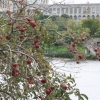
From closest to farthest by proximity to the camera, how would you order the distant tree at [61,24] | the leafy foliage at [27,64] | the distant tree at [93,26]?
the leafy foliage at [27,64]
the distant tree at [61,24]
the distant tree at [93,26]

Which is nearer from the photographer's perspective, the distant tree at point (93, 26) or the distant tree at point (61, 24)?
the distant tree at point (61, 24)

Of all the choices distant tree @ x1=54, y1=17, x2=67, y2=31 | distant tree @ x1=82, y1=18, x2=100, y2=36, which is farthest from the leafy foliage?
distant tree @ x1=82, y1=18, x2=100, y2=36

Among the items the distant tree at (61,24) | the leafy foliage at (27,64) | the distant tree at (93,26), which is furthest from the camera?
the distant tree at (93,26)

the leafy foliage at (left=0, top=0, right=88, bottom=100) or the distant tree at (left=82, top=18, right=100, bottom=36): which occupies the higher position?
the leafy foliage at (left=0, top=0, right=88, bottom=100)

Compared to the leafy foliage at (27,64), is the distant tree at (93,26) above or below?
below

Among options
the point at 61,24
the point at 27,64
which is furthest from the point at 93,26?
the point at 27,64

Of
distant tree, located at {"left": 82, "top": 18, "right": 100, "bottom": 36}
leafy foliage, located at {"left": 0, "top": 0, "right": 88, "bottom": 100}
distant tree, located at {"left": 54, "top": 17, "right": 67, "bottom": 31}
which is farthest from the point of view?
distant tree, located at {"left": 82, "top": 18, "right": 100, "bottom": 36}

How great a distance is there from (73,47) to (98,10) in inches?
2365

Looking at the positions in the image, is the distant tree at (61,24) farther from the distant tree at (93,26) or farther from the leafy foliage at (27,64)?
the distant tree at (93,26)

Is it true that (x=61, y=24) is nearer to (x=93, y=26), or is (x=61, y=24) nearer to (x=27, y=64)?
(x=27, y=64)

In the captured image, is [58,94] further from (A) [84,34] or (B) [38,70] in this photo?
(A) [84,34]

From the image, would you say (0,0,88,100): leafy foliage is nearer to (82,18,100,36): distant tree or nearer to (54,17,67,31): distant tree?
(54,17,67,31): distant tree

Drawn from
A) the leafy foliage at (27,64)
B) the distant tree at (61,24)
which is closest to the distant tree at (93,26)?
the distant tree at (61,24)

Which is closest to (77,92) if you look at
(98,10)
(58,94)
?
(58,94)
